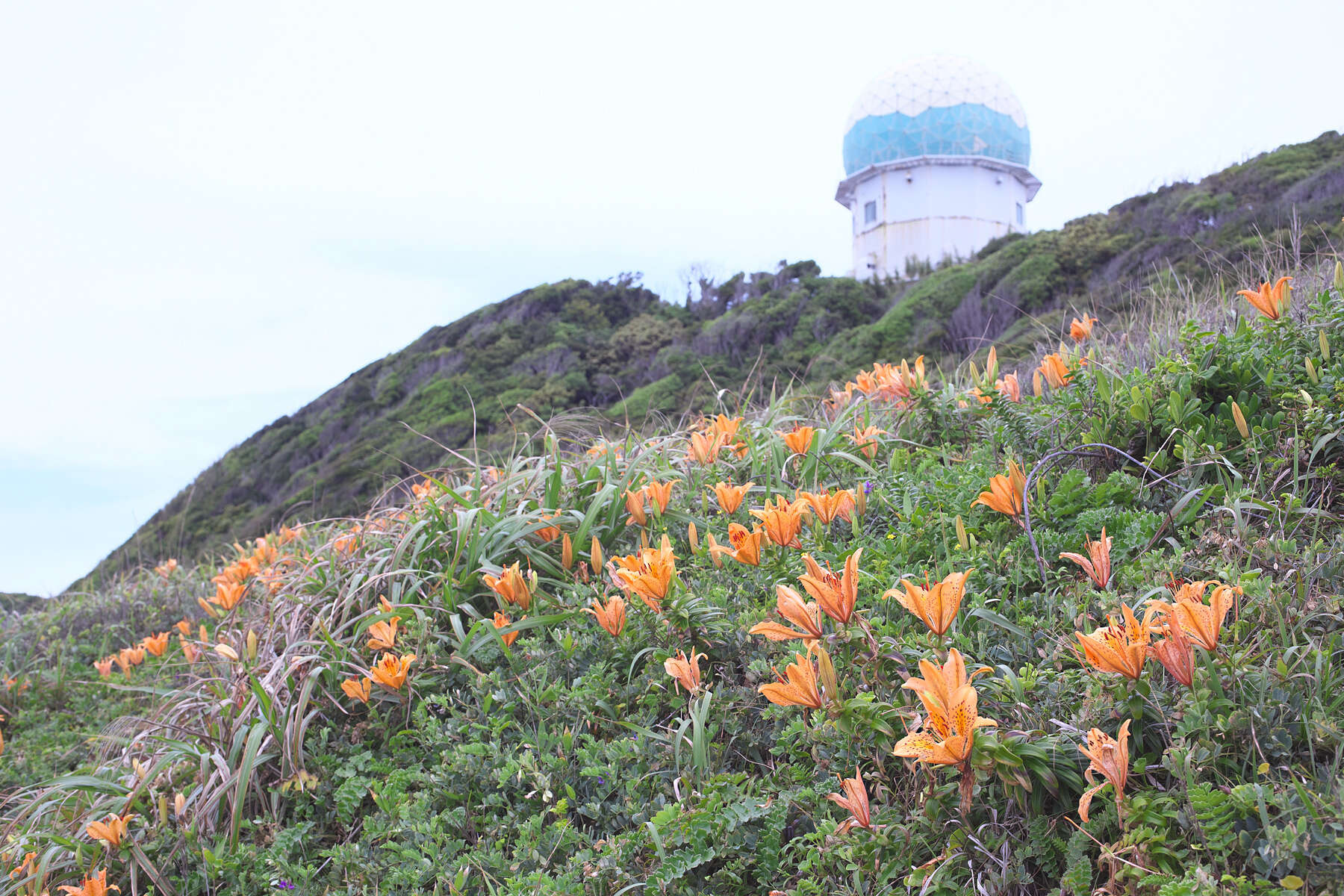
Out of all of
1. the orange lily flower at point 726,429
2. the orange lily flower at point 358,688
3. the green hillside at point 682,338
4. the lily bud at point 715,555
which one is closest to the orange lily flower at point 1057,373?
the orange lily flower at point 726,429

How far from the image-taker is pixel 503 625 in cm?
282

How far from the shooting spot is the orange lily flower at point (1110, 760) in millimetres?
1474

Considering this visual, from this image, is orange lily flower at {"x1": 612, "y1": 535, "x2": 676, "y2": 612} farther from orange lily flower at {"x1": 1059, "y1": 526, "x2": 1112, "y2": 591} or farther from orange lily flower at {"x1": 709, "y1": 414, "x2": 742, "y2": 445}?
orange lily flower at {"x1": 709, "y1": 414, "x2": 742, "y2": 445}

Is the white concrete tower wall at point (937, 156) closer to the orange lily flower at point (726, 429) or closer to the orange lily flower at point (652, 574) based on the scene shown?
the orange lily flower at point (726, 429)

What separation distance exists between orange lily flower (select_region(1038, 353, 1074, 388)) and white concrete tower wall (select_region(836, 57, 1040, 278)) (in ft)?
82.5

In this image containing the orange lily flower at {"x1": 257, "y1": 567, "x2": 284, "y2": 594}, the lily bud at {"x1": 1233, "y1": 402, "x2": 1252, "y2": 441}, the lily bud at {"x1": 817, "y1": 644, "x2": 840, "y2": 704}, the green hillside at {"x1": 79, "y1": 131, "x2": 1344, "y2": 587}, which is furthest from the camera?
the green hillside at {"x1": 79, "y1": 131, "x2": 1344, "y2": 587}

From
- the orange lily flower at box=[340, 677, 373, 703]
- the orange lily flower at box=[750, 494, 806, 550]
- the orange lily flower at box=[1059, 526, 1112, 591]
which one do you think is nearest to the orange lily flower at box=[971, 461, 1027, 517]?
the orange lily flower at box=[1059, 526, 1112, 591]

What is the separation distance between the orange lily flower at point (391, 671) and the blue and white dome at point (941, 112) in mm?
29090

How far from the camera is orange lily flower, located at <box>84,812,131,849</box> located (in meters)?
2.49

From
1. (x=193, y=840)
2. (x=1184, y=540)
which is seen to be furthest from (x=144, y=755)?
(x=1184, y=540)

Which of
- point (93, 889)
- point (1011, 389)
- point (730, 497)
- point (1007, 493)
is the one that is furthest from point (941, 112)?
point (93, 889)

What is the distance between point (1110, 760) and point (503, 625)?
188cm

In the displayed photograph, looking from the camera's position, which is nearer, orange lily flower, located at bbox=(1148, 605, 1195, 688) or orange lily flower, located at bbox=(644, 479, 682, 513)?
orange lily flower, located at bbox=(1148, 605, 1195, 688)

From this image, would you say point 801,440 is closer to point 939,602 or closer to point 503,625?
point 503,625
